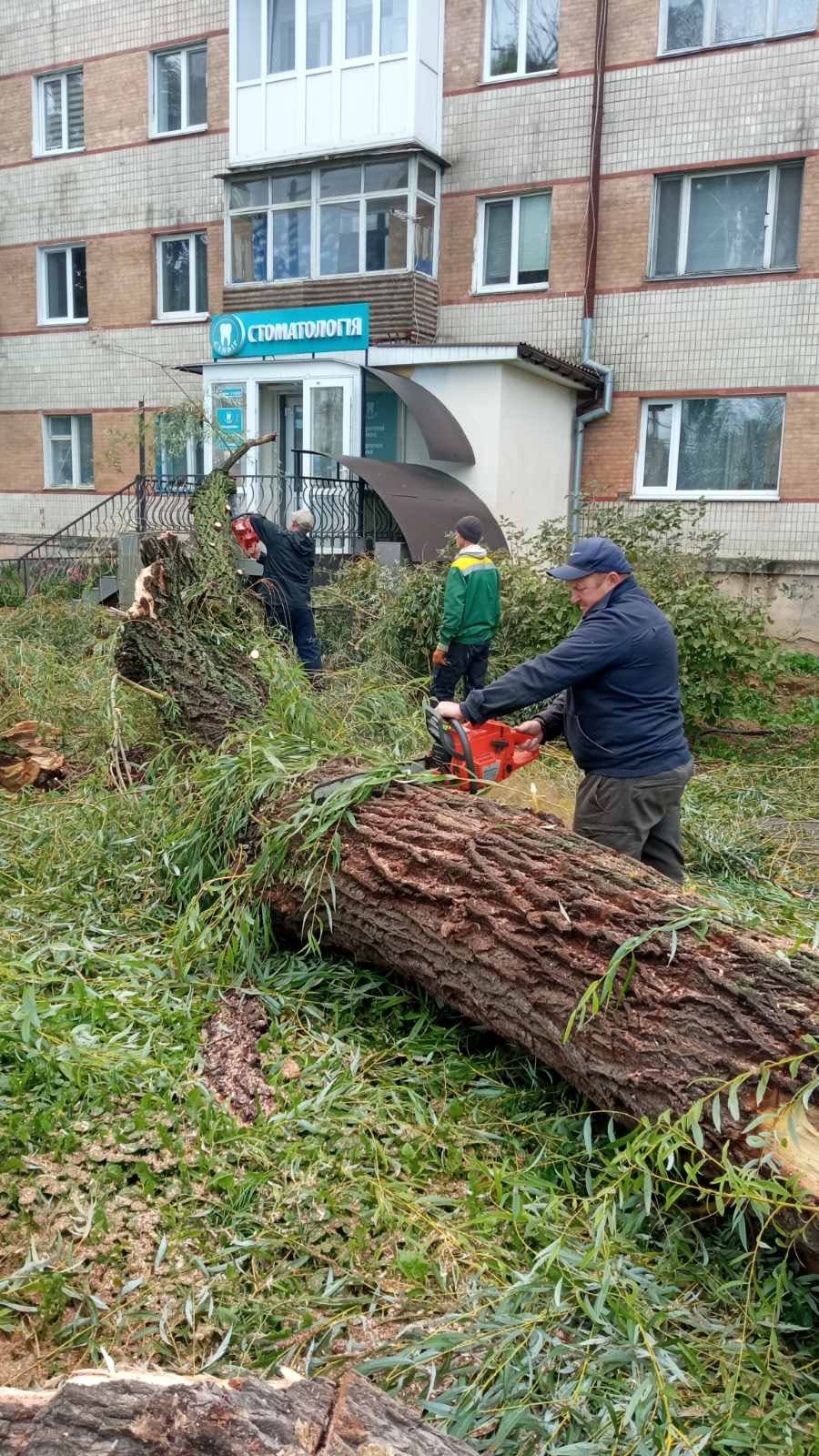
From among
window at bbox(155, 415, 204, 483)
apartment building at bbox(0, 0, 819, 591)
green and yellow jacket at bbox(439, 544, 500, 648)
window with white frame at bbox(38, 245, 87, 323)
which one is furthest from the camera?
window with white frame at bbox(38, 245, 87, 323)

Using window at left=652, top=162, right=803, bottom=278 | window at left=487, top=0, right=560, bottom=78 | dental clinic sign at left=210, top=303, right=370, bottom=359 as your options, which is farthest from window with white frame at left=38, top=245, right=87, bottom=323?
window at left=652, top=162, right=803, bottom=278

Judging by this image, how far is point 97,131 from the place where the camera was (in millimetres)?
19375

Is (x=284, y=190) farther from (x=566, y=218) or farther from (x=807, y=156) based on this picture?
(x=807, y=156)

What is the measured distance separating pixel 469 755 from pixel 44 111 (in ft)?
68.3

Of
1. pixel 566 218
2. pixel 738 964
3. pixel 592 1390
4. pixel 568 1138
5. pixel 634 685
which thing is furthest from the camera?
pixel 566 218

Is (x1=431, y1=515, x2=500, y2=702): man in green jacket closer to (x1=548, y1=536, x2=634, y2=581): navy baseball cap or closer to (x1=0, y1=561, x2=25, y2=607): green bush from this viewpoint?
(x1=548, y1=536, x2=634, y2=581): navy baseball cap

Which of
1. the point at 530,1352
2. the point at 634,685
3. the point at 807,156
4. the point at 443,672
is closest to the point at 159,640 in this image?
the point at 634,685

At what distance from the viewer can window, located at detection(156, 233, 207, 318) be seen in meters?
18.7

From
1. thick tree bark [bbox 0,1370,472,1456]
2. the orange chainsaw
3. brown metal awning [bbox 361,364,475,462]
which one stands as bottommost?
thick tree bark [bbox 0,1370,472,1456]

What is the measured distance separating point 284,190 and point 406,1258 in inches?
691

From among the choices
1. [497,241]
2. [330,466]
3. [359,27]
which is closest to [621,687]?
[330,466]

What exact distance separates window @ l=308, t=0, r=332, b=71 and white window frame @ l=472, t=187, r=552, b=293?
3.17 metres

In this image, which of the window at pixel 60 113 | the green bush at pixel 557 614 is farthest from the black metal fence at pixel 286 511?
the window at pixel 60 113

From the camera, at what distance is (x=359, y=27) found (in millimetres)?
16203
